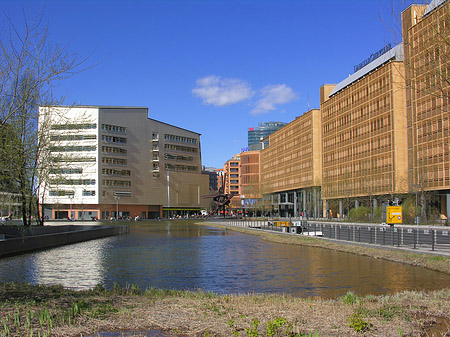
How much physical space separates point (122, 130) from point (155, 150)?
12786 millimetres

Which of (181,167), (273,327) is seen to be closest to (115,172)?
(181,167)

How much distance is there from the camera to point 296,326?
7.73 m

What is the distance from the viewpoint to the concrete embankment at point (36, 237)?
2644 centimetres

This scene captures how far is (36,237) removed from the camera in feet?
99.0

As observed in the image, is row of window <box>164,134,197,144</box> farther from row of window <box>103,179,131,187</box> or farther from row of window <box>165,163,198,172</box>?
row of window <box>103,179,131,187</box>

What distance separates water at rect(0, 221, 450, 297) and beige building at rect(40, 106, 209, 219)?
9278 centimetres

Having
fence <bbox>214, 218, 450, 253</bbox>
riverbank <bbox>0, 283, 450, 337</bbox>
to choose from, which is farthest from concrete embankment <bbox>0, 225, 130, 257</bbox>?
fence <bbox>214, 218, 450, 253</bbox>

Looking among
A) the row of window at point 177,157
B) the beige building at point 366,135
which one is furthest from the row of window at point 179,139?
the beige building at point 366,135

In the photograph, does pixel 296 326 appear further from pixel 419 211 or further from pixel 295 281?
pixel 419 211

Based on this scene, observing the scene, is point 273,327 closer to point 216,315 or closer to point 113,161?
point 216,315

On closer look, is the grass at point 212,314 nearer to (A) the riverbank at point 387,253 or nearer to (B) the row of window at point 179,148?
(A) the riverbank at point 387,253

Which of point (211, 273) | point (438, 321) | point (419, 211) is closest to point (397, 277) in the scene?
point (211, 273)

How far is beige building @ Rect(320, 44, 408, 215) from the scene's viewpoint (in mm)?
74500

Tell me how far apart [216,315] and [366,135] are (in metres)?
81.2
